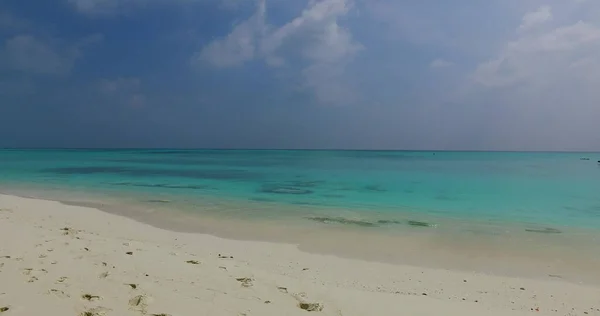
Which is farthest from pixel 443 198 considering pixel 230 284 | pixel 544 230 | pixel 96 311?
pixel 96 311

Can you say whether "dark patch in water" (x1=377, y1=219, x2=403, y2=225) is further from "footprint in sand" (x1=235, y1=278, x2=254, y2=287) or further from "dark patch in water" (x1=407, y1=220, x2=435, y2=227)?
"footprint in sand" (x1=235, y1=278, x2=254, y2=287)

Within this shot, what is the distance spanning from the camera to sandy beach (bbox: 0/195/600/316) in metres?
4.95

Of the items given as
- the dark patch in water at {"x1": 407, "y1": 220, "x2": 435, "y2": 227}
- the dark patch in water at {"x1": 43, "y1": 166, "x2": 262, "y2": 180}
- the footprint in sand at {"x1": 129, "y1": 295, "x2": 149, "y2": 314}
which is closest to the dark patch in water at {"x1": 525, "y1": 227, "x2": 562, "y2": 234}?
the dark patch in water at {"x1": 407, "y1": 220, "x2": 435, "y2": 227}

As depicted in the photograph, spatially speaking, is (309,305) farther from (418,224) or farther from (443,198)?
(443,198)

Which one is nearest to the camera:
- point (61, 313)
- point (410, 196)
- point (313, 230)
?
point (61, 313)

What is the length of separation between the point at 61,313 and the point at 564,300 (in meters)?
8.04

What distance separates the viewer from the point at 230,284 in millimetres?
6207

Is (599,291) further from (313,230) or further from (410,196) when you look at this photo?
(410,196)

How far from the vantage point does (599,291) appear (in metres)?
7.46

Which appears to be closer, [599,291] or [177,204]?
[599,291]

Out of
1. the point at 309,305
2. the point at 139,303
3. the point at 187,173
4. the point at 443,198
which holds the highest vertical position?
the point at 139,303

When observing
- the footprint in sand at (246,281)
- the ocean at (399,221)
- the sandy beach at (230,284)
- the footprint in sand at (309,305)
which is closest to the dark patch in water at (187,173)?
the ocean at (399,221)

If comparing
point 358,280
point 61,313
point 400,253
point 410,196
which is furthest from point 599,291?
point 410,196

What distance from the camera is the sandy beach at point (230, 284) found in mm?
4953
